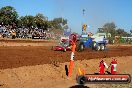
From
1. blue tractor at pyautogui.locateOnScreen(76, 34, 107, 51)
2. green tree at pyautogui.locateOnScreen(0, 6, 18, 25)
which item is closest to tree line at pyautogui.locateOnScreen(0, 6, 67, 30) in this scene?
green tree at pyautogui.locateOnScreen(0, 6, 18, 25)

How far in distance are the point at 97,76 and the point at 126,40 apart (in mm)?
63151

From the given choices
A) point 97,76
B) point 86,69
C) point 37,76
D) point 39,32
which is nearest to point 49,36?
point 39,32

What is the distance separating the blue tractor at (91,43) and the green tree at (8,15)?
786 inches

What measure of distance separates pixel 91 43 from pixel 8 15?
21986 millimetres

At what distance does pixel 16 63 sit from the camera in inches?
625

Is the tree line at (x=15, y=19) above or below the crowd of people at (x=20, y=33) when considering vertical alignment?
above

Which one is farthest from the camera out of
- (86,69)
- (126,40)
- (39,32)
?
(126,40)

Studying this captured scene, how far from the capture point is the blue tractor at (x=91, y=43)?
93.2ft

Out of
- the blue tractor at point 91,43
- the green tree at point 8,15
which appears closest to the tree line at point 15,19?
the green tree at point 8,15

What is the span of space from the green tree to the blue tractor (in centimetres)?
1996

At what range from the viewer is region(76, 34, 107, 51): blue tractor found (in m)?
28.4

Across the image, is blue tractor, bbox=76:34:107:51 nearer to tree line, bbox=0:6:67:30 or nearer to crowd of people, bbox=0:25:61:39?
crowd of people, bbox=0:25:61:39

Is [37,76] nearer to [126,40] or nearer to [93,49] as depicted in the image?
[93,49]

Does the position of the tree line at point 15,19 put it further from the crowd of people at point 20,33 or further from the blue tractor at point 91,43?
the blue tractor at point 91,43
